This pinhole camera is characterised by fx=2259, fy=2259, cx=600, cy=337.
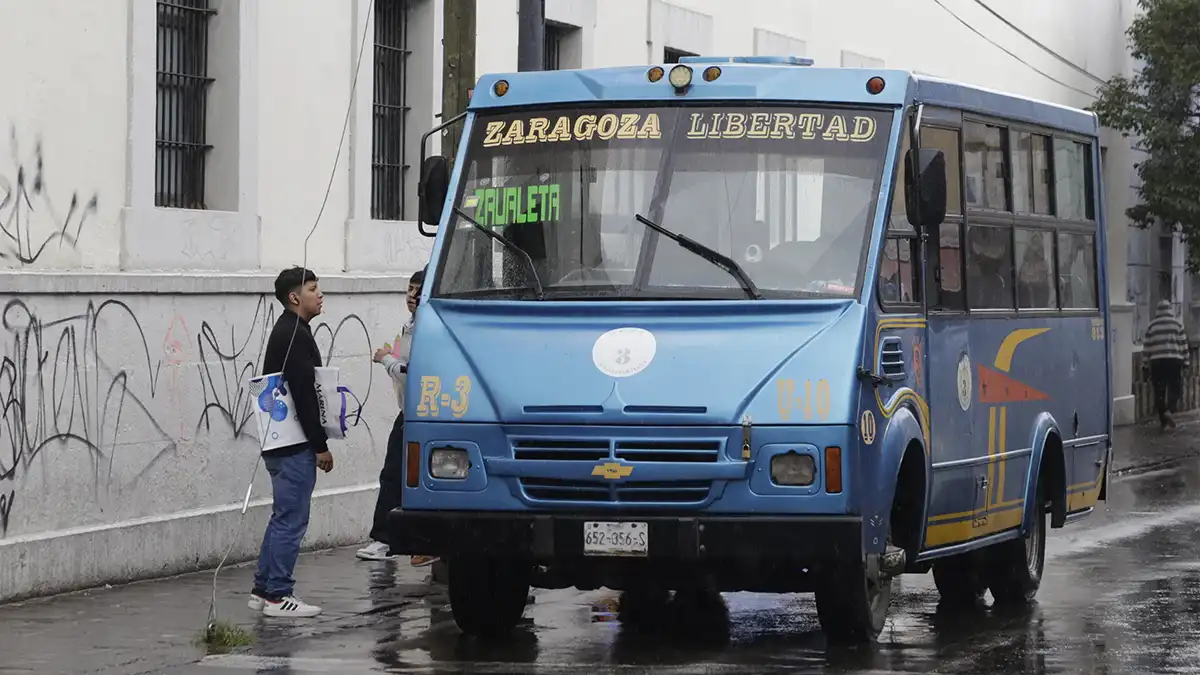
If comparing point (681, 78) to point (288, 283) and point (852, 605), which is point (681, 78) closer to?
point (288, 283)

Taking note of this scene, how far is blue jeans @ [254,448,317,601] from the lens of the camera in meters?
11.2

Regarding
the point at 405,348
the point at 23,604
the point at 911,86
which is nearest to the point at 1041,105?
the point at 911,86

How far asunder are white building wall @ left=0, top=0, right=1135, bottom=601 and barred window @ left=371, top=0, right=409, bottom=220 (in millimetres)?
95

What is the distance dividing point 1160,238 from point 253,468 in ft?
77.5

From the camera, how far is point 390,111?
16078 millimetres

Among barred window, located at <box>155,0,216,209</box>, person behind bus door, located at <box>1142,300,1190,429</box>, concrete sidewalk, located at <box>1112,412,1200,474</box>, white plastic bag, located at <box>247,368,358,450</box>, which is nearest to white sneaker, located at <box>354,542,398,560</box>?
barred window, located at <box>155,0,216,209</box>

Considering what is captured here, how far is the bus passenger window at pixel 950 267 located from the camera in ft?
35.9

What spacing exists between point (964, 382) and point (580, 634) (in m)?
2.29

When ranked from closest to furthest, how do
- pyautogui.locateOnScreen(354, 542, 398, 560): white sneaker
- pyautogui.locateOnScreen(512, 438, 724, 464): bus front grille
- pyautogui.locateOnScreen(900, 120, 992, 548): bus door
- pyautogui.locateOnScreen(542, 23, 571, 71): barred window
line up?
pyautogui.locateOnScreen(512, 438, 724, 464): bus front grille → pyautogui.locateOnScreen(900, 120, 992, 548): bus door → pyautogui.locateOnScreen(354, 542, 398, 560): white sneaker → pyautogui.locateOnScreen(542, 23, 571, 71): barred window

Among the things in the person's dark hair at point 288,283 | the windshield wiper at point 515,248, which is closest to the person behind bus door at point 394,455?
the person's dark hair at point 288,283

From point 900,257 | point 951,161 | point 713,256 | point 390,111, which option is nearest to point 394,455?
point 713,256

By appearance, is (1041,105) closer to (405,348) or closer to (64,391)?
(405,348)

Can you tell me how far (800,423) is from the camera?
30.9 feet

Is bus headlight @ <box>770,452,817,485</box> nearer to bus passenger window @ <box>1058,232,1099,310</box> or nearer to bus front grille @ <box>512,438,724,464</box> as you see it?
bus front grille @ <box>512,438,724,464</box>
